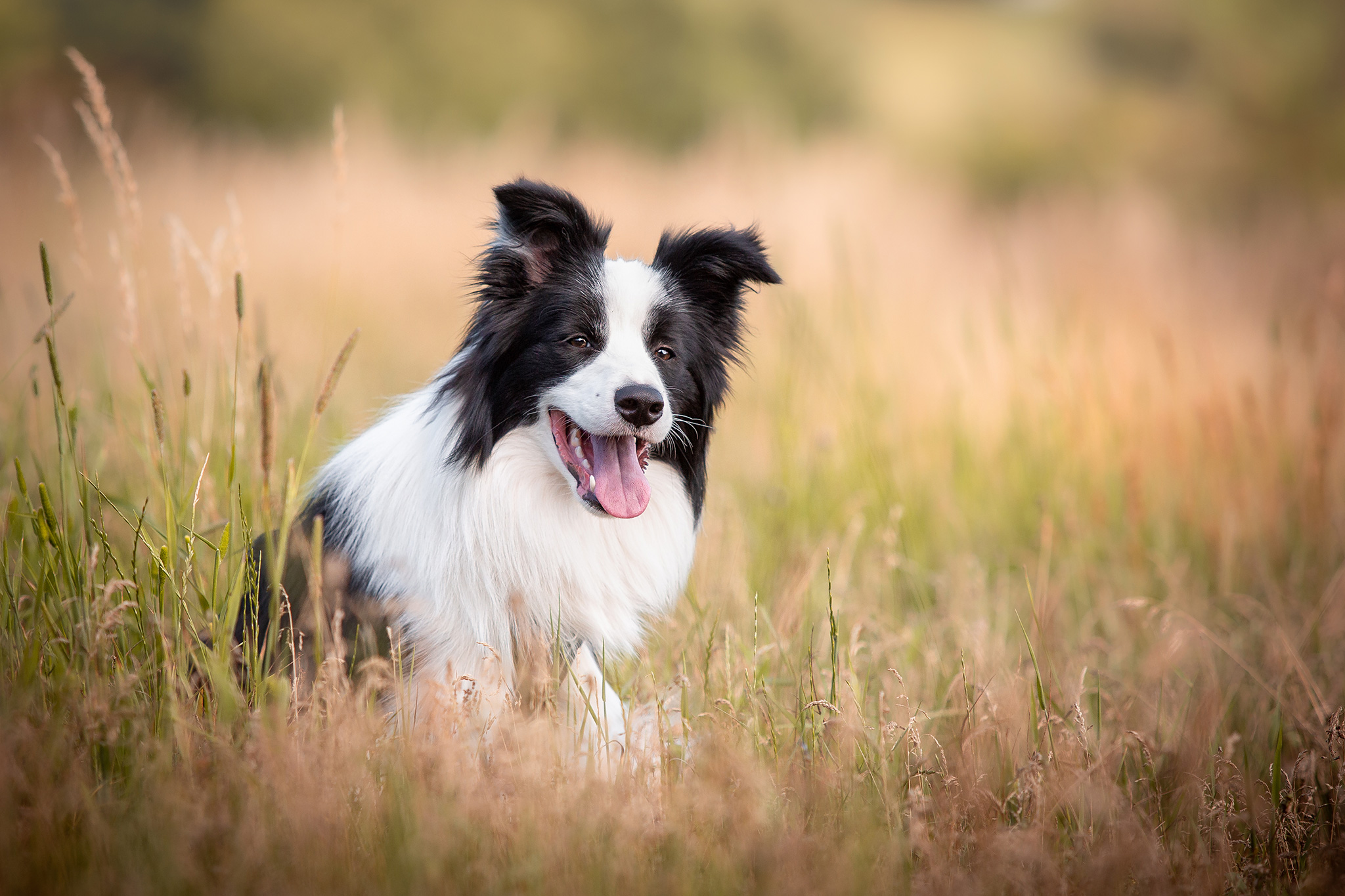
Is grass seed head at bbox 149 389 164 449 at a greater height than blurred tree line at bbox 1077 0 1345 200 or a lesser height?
lesser

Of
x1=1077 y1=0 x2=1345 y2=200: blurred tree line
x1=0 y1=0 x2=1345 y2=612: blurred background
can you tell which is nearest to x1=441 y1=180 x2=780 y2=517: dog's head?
x1=0 y1=0 x2=1345 y2=612: blurred background

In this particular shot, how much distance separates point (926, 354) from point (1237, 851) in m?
4.41

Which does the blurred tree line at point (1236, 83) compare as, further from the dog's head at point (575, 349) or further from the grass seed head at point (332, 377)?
the grass seed head at point (332, 377)

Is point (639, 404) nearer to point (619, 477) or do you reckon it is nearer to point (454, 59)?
point (619, 477)

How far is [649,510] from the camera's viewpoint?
2.97 m

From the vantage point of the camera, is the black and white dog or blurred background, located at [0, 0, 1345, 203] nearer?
the black and white dog

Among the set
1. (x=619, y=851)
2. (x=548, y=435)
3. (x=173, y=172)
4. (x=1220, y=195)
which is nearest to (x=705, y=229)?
(x=548, y=435)

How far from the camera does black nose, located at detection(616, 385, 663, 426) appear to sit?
101 inches

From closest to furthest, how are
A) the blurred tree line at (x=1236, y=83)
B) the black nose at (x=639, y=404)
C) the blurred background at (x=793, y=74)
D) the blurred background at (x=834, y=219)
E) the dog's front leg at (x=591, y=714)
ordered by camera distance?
the dog's front leg at (x=591, y=714), the black nose at (x=639, y=404), the blurred background at (x=834, y=219), the blurred background at (x=793, y=74), the blurred tree line at (x=1236, y=83)

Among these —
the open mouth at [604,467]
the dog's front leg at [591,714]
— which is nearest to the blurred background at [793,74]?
the open mouth at [604,467]

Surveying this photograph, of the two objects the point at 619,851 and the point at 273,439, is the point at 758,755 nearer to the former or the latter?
the point at 619,851

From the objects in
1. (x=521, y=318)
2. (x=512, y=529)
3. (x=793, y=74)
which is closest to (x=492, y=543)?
(x=512, y=529)

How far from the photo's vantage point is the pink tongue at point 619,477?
273 centimetres

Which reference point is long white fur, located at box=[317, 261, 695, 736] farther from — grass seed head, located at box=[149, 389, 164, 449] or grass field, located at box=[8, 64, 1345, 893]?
grass seed head, located at box=[149, 389, 164, 449]
